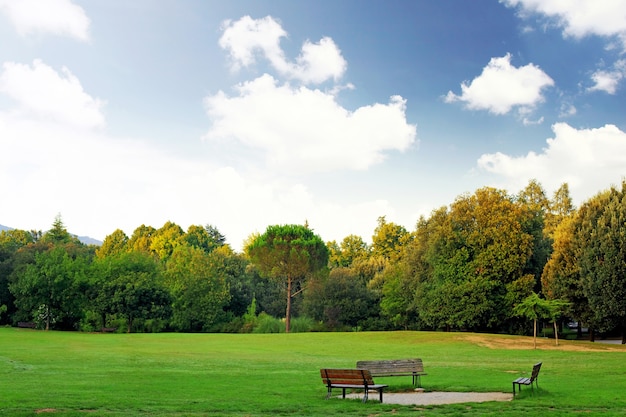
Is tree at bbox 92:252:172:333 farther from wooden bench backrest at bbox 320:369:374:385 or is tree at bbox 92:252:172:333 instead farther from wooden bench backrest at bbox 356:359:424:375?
wooden bench backrest at bbox 320:369:374:385

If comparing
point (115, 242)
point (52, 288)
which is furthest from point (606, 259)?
point (115, 242)

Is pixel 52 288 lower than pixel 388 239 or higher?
lower

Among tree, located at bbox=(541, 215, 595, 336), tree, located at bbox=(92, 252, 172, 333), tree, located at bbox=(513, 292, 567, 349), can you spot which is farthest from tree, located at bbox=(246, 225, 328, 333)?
tree, located at bbox=(513, 292, 567, 349)

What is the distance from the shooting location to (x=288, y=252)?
68.1 meters

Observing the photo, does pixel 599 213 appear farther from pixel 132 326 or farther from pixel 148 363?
pixel 132 326

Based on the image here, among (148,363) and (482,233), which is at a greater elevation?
(482,233)

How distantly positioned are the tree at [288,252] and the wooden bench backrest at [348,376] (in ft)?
167

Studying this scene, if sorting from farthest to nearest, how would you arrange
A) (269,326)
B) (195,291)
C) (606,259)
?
1. (195,291)
2. (269,326)
3. (606,259)

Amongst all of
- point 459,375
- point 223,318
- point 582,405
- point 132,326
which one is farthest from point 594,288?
point 132,326

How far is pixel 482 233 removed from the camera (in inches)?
2238

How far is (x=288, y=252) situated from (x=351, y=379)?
5204cm

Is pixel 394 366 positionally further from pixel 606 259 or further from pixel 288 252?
pixel 288 252

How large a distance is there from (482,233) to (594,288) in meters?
14.2

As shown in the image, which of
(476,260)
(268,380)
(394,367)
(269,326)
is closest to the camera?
(394,367)
